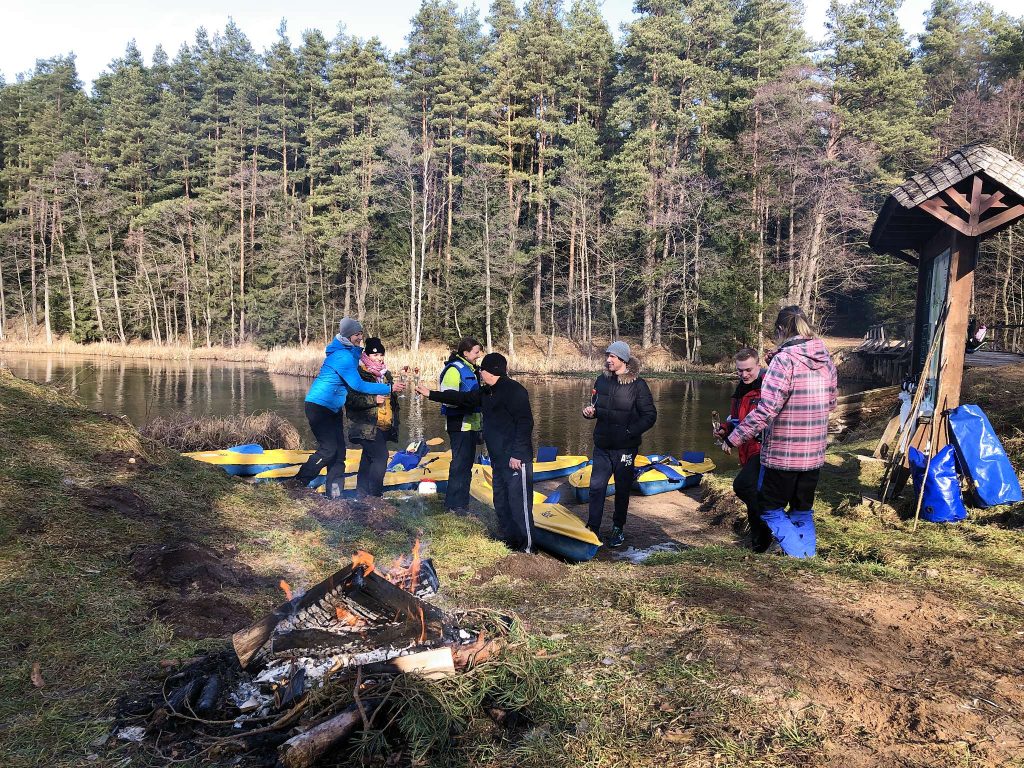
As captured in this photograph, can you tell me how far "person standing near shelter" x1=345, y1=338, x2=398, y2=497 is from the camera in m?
7.60

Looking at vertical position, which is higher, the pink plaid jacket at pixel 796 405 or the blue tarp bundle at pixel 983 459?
the pink plaid jacket at pixel 796 405

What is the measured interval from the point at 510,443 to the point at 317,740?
3913mm

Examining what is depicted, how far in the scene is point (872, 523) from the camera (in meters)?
6.41

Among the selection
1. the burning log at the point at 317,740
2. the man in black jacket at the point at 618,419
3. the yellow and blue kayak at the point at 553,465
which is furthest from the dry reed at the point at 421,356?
the burning log at the point at 317,740

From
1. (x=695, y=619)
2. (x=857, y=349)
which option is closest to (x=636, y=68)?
(x=857, y=349)

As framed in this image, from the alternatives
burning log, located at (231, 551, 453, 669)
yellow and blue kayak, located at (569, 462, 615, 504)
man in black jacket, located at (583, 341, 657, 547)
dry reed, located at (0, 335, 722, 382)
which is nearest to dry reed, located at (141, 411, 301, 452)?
yellow and blue kayak, located at (569, 462, 615, 504)

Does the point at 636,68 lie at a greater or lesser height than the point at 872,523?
greater

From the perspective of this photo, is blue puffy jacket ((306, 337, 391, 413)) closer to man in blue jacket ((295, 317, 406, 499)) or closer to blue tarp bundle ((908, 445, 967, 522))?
man in blue jacket ((295, 317, 406, 499))

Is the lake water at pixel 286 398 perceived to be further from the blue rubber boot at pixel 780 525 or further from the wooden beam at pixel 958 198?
the blue rubber boot at pixel 780 525

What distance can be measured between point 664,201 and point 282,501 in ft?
106

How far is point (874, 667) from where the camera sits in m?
3.10

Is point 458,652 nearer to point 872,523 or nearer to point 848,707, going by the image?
point 848,707

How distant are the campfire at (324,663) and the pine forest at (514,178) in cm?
2904

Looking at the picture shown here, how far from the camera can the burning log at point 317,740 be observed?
98.6 inches
